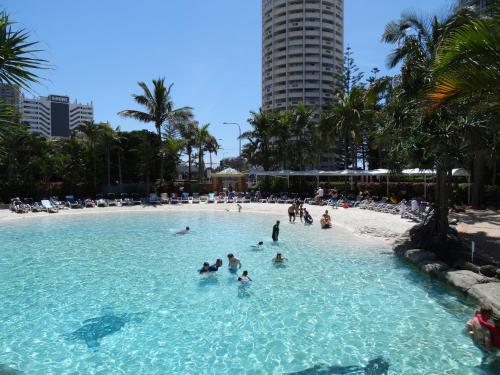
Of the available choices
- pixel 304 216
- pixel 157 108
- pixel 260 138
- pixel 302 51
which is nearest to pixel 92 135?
pixel 157 108

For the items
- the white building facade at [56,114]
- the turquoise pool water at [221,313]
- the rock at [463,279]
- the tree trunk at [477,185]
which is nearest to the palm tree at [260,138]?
the tree trunk at [477,185]

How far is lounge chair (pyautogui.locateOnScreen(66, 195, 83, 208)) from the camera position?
96.1ft

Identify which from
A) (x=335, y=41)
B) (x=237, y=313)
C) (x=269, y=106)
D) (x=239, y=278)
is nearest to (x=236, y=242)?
(x=239, y=278)

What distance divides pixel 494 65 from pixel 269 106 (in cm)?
9864

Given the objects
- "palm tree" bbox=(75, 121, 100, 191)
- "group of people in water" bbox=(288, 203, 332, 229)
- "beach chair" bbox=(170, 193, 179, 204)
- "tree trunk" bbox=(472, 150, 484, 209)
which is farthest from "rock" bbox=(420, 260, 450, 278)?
"palm tree" bbox=(75, 121, 100, 191)

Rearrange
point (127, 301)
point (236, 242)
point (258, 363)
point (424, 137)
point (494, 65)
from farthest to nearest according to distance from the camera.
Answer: point (236, 242) → point (424, 137) → point (127, 301) → point (258, 363) → point (494, 65)

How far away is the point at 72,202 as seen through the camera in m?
31.0

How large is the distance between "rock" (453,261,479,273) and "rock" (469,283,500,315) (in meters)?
1.50

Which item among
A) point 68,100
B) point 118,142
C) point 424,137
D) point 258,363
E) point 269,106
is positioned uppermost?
point 68,100

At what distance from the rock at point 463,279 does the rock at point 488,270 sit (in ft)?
1.08

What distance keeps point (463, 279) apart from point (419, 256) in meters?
2.49

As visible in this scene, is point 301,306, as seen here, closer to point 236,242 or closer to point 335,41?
point 236,242

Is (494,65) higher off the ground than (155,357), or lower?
higher

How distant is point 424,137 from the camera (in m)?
12.9
